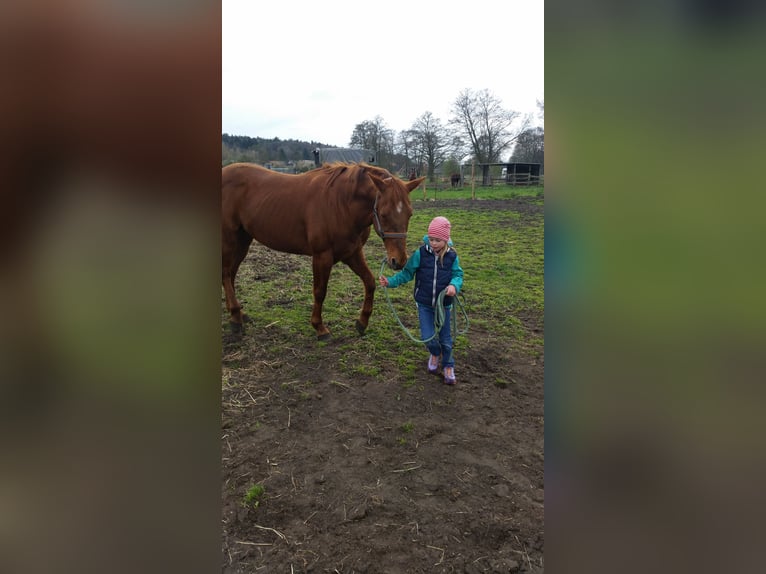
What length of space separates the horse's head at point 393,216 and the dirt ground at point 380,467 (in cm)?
124

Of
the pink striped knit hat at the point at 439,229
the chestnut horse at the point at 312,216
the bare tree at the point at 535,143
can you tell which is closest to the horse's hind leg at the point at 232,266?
the chestnut horse at the point at 312,216

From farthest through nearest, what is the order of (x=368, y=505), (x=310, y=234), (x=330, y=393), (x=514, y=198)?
(x=514, y=198)
(x=310, y=234)
(x=330, y=393)
(x=368, y=505)

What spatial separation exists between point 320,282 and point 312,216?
2.55ft

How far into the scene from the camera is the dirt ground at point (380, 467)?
1.92m

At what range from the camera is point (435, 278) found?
3707mm

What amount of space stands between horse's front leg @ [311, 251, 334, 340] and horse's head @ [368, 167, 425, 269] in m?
0.96

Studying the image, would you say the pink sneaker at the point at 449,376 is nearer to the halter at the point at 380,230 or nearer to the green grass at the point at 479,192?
the halter at the point at 380,230
